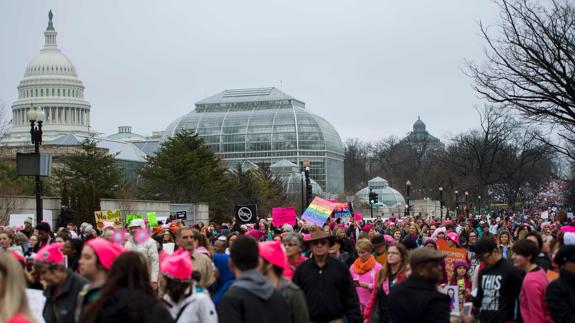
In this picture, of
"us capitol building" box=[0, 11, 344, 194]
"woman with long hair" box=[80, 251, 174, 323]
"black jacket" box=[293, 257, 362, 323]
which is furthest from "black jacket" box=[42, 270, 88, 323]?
"us capitol building" box=[0, 11, 344, 194]

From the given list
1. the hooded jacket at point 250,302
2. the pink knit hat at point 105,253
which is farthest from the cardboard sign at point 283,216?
the pink knit hat at point 105,253

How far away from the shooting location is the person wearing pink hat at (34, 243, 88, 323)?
8719 mm

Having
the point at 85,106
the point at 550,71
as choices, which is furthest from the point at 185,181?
the point at 85,106

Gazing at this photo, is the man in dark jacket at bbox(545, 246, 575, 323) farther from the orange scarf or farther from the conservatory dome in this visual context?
the conservatory dome

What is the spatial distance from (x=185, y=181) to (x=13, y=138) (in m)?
109

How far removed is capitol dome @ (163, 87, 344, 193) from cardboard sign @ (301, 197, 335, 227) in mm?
103511

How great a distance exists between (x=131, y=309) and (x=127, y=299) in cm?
8

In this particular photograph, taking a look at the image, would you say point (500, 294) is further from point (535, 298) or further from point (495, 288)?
point (535, 298)

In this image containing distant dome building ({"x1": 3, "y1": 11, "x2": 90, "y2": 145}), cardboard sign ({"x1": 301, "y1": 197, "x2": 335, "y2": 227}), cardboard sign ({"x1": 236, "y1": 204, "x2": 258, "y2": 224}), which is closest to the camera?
cardboard sign ({"x1": 301, "y1": 197, "x2": 335, "y2": 227})

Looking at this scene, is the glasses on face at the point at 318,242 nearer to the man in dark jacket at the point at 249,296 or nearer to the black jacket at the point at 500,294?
the black jacket at the point at 500,294

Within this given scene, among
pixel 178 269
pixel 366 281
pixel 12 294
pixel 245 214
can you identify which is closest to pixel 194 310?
pixel 178 269

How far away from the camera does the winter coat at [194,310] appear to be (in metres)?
8.93

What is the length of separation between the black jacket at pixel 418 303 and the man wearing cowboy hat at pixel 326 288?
258 centimetres

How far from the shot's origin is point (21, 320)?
6.96m
